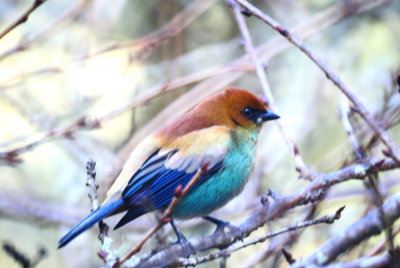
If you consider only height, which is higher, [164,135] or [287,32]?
[287,32]

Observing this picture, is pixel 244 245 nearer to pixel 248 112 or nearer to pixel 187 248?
pixel 187 248

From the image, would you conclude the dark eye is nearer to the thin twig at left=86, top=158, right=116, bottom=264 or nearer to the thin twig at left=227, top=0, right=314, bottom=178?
the thin twig at left=227, top=0, right=314, bottom=178

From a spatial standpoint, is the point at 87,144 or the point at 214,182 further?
the point at 87,144

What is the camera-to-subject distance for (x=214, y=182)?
3.71 metres

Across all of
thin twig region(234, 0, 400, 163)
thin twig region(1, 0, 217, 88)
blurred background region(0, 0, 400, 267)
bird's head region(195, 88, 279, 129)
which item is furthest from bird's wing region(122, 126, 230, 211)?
blurred background region(0, 0, 400, 267)

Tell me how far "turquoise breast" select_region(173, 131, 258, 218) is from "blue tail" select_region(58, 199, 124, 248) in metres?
0.44

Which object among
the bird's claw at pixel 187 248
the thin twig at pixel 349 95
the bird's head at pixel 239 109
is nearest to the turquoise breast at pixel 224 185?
the bird's head at pixel 239 109

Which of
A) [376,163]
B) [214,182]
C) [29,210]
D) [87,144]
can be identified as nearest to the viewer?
[376,163]

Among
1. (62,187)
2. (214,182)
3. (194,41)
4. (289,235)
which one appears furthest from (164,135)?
(194,41)

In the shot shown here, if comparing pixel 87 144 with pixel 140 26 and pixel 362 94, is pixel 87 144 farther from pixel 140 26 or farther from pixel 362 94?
pixel 362 94

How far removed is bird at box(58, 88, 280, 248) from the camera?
11.3 ft

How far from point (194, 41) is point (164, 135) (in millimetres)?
4183

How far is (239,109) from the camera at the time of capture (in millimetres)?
4129

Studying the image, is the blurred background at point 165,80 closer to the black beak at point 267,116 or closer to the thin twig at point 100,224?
the black beak at point 267,116
